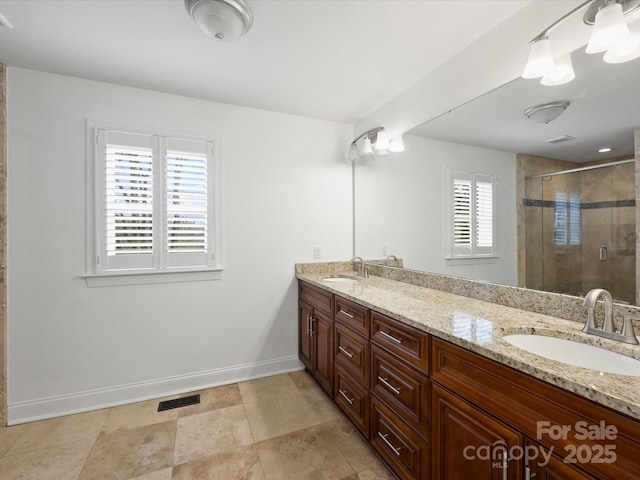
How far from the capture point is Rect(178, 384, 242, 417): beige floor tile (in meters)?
2.17

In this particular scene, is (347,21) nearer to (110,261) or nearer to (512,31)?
(512,31)

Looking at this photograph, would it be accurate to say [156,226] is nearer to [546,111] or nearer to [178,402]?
[178,402]

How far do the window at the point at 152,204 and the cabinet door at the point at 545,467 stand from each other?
227 centimetres

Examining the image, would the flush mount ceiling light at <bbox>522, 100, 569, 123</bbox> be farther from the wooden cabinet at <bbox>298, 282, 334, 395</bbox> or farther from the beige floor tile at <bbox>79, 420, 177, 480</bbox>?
the beige floor tile at <bbox>79, 420, 177, 480</bbox>

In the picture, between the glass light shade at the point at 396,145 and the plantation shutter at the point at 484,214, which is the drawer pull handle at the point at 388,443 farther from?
the glass light shade at the point at 396,145

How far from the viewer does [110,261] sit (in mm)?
2219

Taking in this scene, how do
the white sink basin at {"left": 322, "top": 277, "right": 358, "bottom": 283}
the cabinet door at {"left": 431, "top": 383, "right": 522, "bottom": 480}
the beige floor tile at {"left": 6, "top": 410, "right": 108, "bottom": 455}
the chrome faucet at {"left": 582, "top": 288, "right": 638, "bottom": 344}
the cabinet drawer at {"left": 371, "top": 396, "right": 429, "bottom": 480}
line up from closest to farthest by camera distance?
the cabinet door at {"left": 431, "top": 383, "right": 522, "bottom": 480}, the chrome faucet at {"left": 582, "top": 288, "right": 638, "bottom": 344}, the cabinet drawer at {"left": 371, "top": 396, "right": 429, "bottom": 480}, the beige floor tile at {"left": 6, "top": 410, "right": 108, "bottom": 455}, the white sink basin at {"left": 322, "top": 277, "right": 358, "bottom": 283}

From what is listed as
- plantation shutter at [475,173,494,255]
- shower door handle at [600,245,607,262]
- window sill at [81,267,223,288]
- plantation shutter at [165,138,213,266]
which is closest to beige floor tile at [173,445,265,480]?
window sill at [81,267,223,288]

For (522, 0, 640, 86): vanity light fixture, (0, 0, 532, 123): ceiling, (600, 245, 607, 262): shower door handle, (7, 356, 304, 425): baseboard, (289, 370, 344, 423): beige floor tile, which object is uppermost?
(0, 0, 532, 123): ceiling

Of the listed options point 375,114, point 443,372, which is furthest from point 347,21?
point 443,372

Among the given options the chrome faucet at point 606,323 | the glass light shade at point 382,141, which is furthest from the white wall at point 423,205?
the chrome faucet at point 606,323

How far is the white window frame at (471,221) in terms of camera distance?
176cm

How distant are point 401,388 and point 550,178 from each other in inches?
49.5

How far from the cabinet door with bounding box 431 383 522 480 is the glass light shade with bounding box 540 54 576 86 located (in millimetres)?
1487
